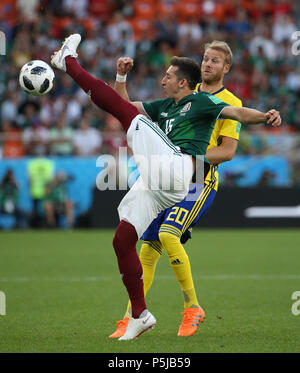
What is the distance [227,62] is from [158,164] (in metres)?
1.68

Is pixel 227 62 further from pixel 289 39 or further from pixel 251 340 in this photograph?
pixel 289 39

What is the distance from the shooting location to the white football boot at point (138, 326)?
5.66 metres

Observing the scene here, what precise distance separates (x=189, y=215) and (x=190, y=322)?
2.99 ft

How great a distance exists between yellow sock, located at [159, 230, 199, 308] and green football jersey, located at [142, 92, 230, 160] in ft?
2.47

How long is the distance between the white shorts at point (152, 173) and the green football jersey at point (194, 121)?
216 millimetres

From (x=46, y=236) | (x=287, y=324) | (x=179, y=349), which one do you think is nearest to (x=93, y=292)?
(x=287, y=324)

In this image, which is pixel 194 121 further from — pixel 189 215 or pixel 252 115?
pixel 189 215

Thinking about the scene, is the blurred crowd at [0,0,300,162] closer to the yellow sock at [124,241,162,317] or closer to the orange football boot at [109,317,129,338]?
the yellow sock at [124,241,162,317]

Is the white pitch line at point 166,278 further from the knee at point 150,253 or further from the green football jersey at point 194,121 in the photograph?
the green football jersey at point 194,121

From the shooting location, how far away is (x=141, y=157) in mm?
5629

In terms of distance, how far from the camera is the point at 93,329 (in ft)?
20.6
